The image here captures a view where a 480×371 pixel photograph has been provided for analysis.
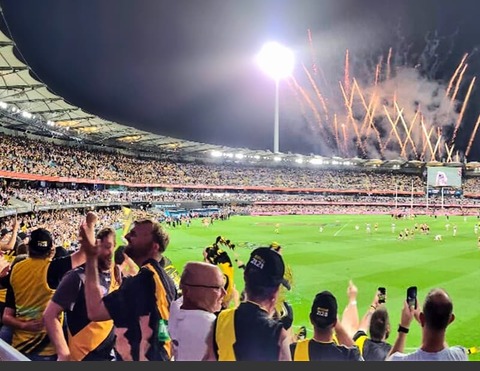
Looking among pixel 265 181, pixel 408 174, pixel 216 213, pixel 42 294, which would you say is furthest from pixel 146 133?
pixel 408 174

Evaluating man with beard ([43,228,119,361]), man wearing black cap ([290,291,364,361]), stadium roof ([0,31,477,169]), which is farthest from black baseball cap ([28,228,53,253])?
stadium roof ([0,31,477,169])

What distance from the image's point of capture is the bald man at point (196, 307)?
345cm

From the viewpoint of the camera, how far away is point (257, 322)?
3258 millimetres

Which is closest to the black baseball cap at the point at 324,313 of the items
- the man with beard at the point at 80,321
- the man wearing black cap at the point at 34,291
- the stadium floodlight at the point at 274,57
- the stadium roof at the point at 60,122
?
the man with beard at the point at 80,321

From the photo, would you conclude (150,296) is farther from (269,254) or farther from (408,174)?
(408,174)

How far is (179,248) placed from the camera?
28344mm

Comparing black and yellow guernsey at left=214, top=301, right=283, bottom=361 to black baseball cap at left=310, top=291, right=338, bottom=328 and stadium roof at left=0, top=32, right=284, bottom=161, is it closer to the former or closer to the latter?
black baseball cap at left=310, top=291, right=338, bottom=328

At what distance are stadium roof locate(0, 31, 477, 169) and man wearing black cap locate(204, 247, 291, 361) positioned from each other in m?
24.6

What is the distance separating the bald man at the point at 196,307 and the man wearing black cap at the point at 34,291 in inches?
59.6

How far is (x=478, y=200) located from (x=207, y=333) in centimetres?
9775

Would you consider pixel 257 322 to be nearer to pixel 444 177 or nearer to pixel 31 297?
pixel 31 297

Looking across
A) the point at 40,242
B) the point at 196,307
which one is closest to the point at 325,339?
the point at 196,307

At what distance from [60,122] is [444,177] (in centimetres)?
6880

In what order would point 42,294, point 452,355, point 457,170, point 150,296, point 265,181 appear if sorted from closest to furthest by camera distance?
point 452,355
point 150,296
point 42,294
point 265,181
point 457,170
